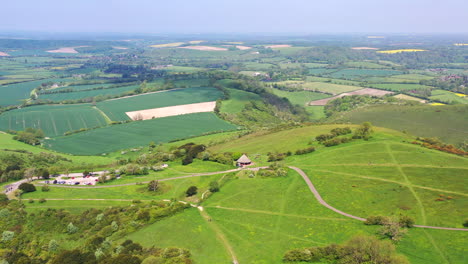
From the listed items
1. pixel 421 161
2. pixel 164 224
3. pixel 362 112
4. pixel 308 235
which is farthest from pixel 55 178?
pixel 362 112

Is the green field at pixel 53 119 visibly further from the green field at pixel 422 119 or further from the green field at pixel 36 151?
the green field at pixel 422 119

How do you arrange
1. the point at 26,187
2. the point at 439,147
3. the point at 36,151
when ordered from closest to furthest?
the point at 26,187, the point at 439,147, the point at 36,151

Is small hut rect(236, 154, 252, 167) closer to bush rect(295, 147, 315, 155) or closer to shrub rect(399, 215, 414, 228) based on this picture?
bush rect(295, 147, 315, 155)

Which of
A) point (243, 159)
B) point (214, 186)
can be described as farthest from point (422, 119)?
point (214, 186)

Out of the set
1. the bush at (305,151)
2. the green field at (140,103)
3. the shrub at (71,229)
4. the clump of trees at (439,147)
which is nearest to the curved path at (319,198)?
the bush at (305,151)

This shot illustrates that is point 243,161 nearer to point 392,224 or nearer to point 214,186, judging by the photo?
point 214,186

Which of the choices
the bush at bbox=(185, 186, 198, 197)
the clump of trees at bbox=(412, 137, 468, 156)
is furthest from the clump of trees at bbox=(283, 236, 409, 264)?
the clump of trees at bbox=(412, 137, 468, 156)
